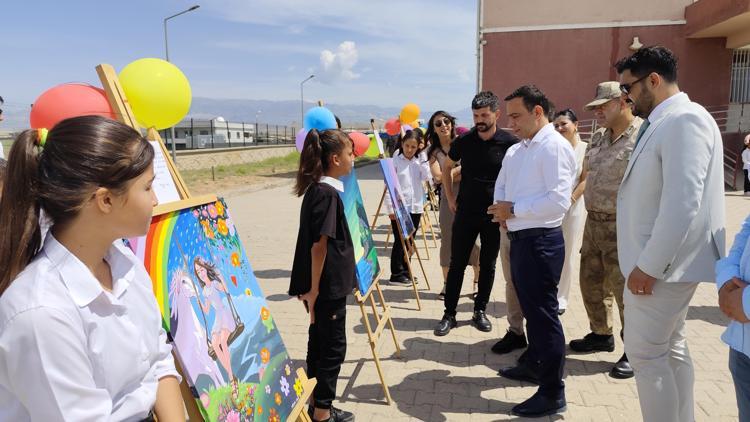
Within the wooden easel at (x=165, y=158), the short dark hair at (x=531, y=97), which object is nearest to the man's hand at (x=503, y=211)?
the short dark hair at (x=531, y=97)

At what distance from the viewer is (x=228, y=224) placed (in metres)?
2.17

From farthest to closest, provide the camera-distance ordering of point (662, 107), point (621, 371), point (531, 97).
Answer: point (621, 371)
point (531, 97)
point (662, 107)

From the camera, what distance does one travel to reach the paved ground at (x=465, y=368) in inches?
122

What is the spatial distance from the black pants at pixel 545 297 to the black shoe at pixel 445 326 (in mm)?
1356

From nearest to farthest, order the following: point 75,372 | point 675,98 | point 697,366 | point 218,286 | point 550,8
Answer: point 75,372 → point 218,286 → point 675,98 → point 697,366 → point 550,8

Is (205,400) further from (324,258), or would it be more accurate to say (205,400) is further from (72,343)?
(324,258)

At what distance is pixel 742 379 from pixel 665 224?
67 centimetres

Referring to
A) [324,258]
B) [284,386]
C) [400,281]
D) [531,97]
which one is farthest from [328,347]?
[400,281]

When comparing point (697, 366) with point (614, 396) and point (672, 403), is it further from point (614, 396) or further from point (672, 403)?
point (672, 403)

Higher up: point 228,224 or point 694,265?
point 228,224

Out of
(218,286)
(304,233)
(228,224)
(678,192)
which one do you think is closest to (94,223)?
(218,286)

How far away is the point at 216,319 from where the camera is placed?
176cm

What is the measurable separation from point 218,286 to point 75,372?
78cm

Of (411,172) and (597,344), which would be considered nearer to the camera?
(597,344)
